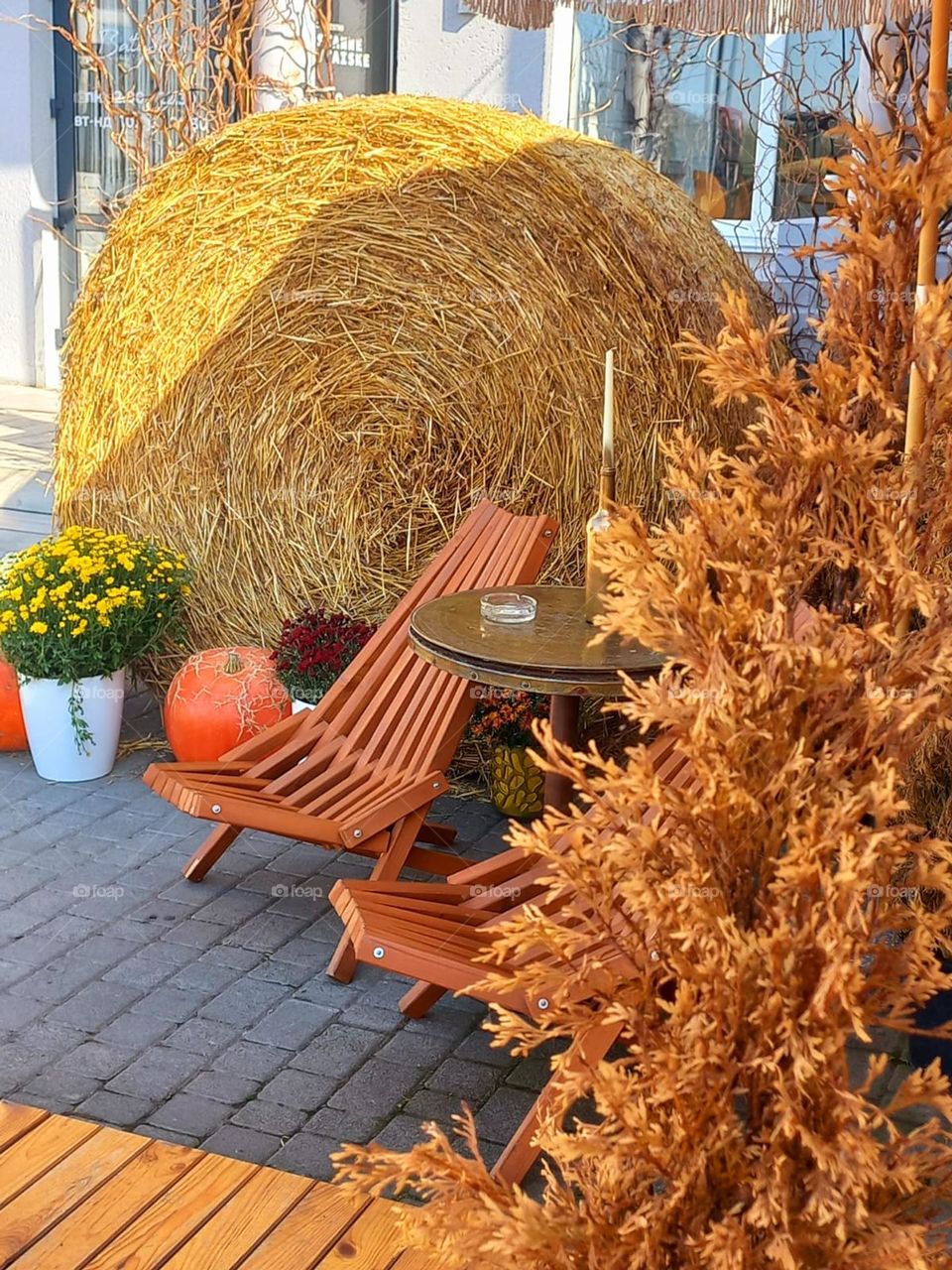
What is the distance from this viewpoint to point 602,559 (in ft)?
6.20

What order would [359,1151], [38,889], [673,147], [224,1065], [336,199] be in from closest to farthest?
[359,1151], [224,1065], [38,889], [336,199], [673,147]

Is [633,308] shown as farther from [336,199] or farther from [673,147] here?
[673,147]

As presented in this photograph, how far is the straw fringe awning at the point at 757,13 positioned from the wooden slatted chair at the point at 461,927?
1345 mm

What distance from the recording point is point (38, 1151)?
250 centimetres

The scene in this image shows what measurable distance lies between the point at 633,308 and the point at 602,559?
137 inches

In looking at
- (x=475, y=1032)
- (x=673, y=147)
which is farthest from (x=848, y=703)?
(x=673, y=147)

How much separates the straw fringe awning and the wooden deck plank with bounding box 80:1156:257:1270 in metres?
2.64

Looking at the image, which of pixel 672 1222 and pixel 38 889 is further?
pixel 38 889

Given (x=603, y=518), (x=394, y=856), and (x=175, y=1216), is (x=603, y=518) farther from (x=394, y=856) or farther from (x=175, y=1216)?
(x=175, y=1216)

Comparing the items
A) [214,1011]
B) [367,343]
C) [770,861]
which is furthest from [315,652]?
[770,861]

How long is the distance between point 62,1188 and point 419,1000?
1.48 m

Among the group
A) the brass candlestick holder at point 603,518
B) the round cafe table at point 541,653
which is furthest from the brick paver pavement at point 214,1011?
the brass candlestick holder at point 603,518

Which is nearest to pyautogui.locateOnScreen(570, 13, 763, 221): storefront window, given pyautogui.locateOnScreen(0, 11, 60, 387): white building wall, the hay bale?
the hay bale

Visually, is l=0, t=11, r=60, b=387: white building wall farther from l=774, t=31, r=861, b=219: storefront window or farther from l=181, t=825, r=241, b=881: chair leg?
l=181, t=825, r=241, b=881: chair leg
